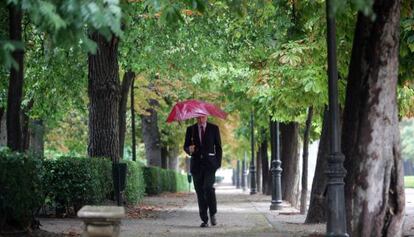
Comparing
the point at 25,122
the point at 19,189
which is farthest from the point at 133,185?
the point at 19,189

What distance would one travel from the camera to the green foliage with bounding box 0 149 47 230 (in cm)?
1010

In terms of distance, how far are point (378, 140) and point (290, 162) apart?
1723 cm

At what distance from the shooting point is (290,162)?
26.8m

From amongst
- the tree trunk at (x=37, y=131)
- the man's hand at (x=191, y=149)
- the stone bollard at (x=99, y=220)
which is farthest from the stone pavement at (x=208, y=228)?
the tree trunk at (x=37, y=131)

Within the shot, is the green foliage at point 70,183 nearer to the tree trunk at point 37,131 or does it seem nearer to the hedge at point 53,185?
the hedge at point 53,185

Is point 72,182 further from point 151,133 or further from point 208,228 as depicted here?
point 151,133

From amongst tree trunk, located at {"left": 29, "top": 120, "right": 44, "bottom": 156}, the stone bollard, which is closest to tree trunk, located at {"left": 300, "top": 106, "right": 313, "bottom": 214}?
tree trunk, located at {"left": 29, "top": 120, "right": 44, "bottom": 156}

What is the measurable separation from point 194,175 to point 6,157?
4.72 meters

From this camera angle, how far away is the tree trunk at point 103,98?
1792 centimetres

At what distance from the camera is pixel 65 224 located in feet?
45.9

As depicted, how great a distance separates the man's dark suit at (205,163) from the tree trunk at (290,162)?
36.3 feet

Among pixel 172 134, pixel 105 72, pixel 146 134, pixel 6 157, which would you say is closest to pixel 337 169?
pixel 6 157

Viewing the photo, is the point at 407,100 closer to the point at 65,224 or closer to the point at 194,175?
the point at 194,175

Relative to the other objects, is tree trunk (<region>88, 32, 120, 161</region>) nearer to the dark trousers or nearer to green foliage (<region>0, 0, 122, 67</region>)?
the dark trousers
